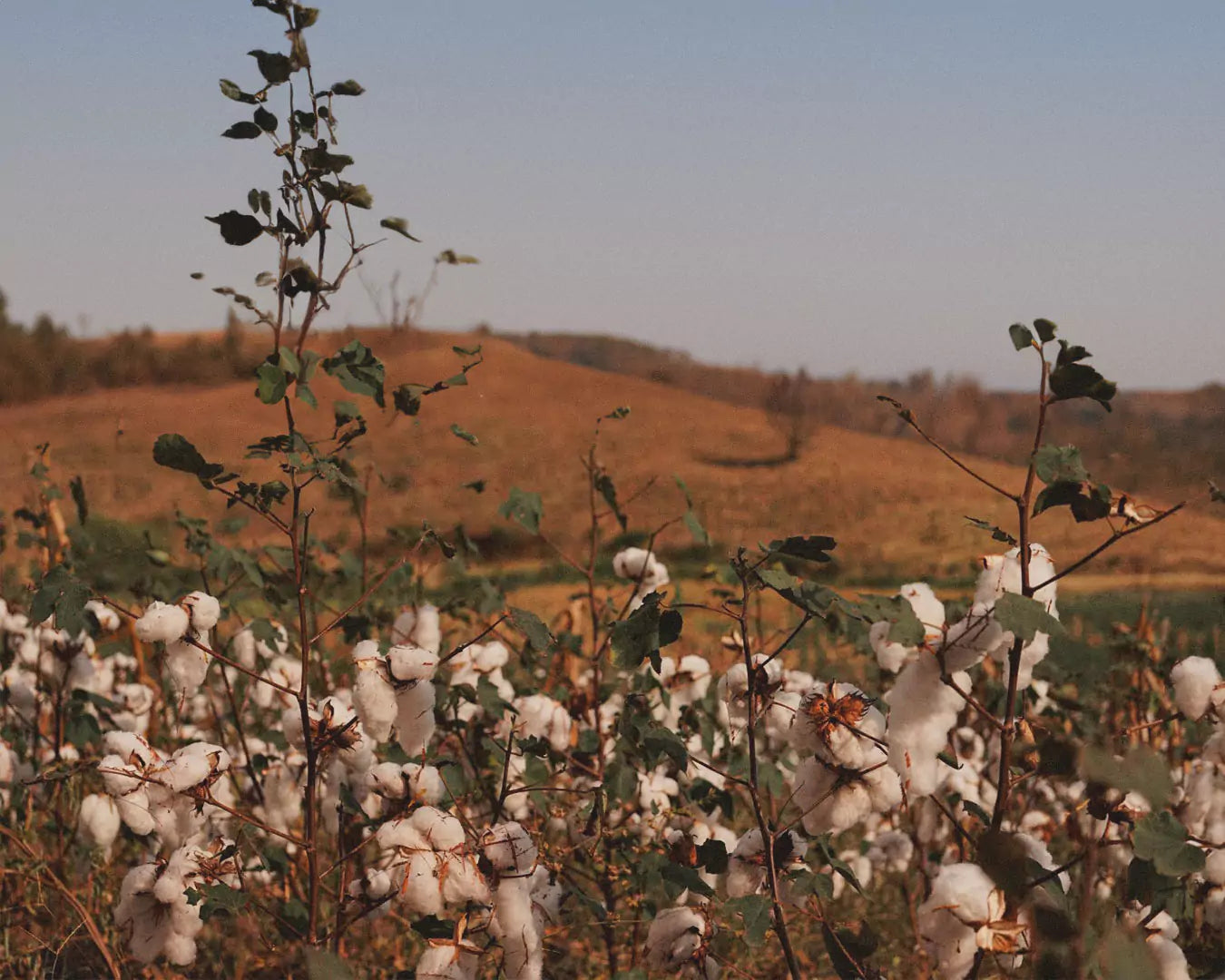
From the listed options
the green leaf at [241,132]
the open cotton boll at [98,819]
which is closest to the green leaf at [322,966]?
the green leaf at [241,132]

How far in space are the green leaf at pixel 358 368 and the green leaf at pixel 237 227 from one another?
0.20 meters

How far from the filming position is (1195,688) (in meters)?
1.36

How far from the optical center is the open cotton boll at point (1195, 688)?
1.36 m

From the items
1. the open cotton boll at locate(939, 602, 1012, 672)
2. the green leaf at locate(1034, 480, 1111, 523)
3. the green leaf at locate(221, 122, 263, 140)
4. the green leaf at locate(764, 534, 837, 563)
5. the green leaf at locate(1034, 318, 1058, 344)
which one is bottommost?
the open cotton boll at locate(939, 602, 1012, 672)

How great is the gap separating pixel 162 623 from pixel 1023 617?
3.66 ft

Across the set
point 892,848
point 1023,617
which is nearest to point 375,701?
point 1023,617

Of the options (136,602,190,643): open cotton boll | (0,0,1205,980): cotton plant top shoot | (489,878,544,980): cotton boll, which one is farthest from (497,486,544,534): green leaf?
(489,878,544,980): cotton boll

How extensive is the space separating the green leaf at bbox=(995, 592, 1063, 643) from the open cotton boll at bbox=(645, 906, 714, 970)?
2.40 feet

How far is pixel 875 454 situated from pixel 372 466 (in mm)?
24667

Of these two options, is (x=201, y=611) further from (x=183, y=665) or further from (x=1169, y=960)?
(x=1169, y=960)

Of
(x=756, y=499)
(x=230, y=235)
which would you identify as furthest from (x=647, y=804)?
(x=756, y=499)

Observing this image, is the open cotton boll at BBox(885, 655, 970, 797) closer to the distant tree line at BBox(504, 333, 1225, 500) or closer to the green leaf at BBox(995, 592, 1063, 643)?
the green leaf at BBox(995, 592, 1063, 643)

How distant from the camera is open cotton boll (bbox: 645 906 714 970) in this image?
1.44 metres

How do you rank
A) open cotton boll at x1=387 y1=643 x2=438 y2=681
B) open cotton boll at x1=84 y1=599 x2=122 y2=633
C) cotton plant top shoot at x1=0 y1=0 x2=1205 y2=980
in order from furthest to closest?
open cotton boll at x1=84 y1=599 x2=122 y2=633 < open cotton boll at x1=387 y1=643 x2=438 y2=681 < cotton plant top shoot at x1=0 y1=0 x2=1205 y2=980
